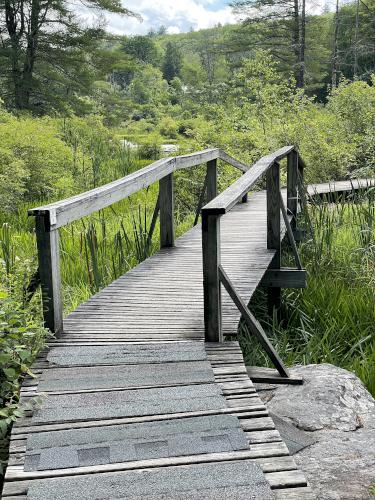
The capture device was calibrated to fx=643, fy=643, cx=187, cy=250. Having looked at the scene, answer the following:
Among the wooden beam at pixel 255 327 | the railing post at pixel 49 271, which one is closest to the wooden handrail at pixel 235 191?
the wooden beam at pixel 255 327

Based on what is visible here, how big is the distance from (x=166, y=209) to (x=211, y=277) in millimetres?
2612

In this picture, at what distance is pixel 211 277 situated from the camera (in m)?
3.23

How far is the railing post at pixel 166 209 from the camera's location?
5695 millimetres

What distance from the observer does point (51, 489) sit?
195 cm

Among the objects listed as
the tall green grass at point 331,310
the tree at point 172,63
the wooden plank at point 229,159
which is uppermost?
the tree at point 172,63

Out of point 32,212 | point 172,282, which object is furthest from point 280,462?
point 172,282

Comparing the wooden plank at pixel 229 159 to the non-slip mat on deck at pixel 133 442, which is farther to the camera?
the wooden plank at pixel 229 159

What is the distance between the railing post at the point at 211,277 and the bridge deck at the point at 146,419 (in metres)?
0.09

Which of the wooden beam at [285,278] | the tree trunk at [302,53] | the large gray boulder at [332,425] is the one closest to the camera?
the large gray boulder at [332,425]

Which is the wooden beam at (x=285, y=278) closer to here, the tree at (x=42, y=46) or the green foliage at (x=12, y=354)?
the green foliage at (x=12, y=354)

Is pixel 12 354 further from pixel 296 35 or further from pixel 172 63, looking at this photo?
pixel 172 63

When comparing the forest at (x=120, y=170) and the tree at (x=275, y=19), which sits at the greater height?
the tree at (x=275, y=19)

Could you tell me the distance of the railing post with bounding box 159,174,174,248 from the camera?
5.70m

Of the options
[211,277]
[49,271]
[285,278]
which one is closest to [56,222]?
[49,271]
